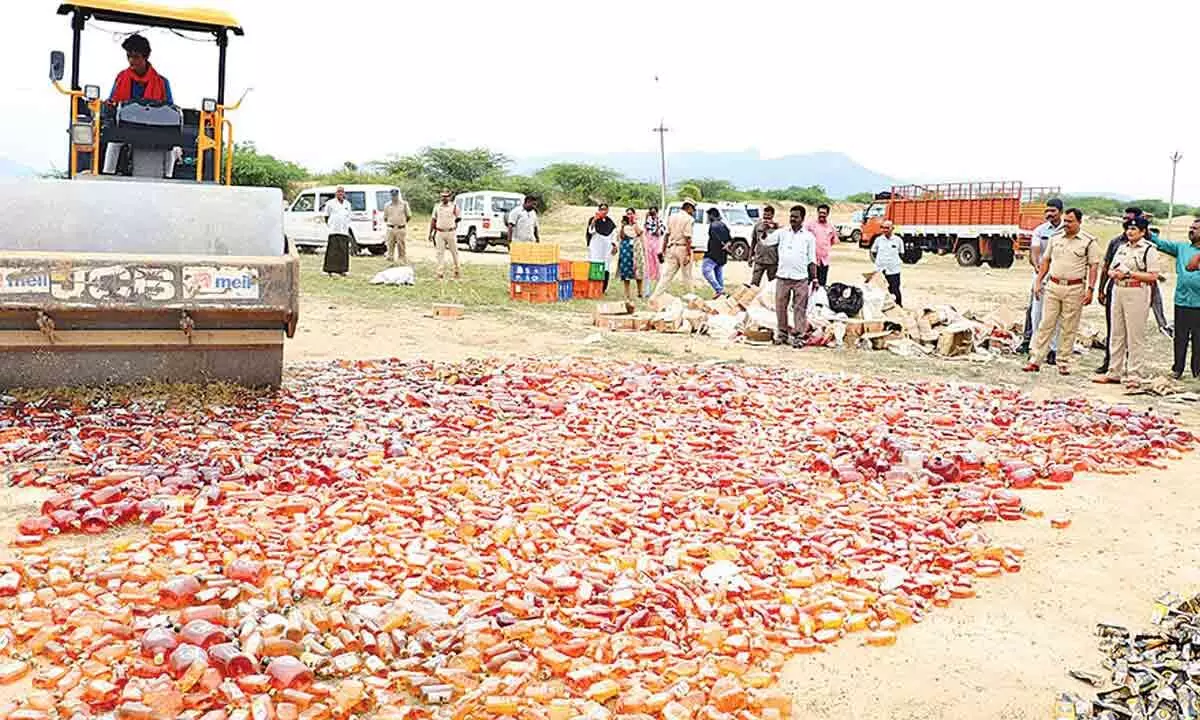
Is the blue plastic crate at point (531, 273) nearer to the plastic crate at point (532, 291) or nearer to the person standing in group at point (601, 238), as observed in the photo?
the plastic crate at point (532, 291)

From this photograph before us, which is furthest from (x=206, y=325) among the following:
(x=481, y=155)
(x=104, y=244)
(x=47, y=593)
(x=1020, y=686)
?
(x=481, y=155)

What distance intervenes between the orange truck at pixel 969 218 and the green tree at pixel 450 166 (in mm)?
24736

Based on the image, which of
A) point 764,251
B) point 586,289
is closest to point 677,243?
point 764,251

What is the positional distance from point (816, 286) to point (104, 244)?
9327mm

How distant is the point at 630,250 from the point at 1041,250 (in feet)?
22.3

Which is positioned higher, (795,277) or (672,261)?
(672,261)

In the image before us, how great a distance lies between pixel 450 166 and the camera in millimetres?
52031

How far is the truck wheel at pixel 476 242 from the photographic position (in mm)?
28966

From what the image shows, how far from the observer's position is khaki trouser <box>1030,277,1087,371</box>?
34.7 feet

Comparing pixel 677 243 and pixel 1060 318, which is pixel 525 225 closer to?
pixel 677 243

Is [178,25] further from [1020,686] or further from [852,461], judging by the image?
[1020,686]

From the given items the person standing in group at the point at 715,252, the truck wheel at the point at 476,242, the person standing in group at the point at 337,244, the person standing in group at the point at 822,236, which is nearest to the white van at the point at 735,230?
the truck wheel at the point at 476,242

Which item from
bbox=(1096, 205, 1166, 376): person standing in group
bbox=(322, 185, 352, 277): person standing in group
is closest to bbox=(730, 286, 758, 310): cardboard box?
bbox=(1096, 205, 1166, 376): person standing in group

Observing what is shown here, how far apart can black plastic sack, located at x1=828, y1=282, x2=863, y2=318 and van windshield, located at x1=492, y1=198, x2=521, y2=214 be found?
17044mm
